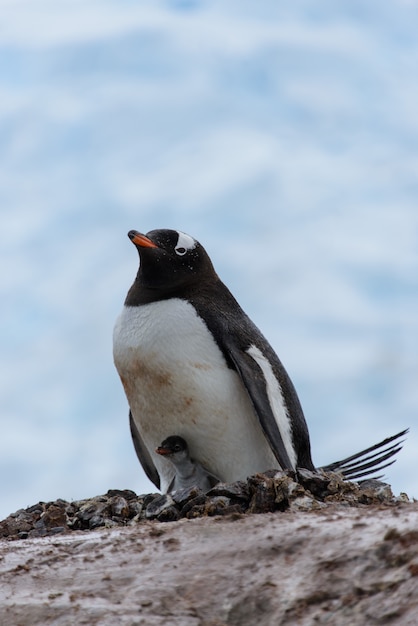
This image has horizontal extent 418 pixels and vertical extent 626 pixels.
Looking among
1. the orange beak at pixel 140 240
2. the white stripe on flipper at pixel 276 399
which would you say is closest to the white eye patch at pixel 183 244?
the orange beak at pixel 140 240

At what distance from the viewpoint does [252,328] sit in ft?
25.2

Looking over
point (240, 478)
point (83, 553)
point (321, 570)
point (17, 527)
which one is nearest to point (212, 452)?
point (240, 478)

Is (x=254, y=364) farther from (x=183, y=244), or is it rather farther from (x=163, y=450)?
(x=183, y=244)

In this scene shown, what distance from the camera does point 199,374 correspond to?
23.7 feet

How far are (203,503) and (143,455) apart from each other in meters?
2.46

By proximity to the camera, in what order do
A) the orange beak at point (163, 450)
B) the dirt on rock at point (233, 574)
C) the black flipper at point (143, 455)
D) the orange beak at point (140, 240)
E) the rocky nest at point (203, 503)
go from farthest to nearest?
1. the black flipper at point (143, 455)
2. the orange beak at point (140, 240)
3. the orange beak at point (163, 450)
4. the rocky nest at point (203, 503)
5. the dirt on rock at point (233, 574)

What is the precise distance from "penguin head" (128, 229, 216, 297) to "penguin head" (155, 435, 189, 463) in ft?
3.49

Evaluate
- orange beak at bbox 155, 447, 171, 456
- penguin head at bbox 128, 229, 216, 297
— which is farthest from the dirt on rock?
penguin head at bbox 128, 229, 216, 297

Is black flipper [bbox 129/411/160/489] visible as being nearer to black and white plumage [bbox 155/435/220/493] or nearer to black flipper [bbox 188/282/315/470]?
black and white plumage [bbox 155/435/220/493]

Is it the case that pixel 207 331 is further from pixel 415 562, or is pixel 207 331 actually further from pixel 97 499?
→ pixel 415 562

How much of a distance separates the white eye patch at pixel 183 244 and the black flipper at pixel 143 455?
147 centimetres

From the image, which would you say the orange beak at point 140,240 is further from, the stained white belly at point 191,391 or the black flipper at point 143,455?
the black flipper at point 143,455

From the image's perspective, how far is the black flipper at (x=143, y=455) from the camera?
8.37m

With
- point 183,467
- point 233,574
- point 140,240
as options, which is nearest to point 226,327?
point 140,240
